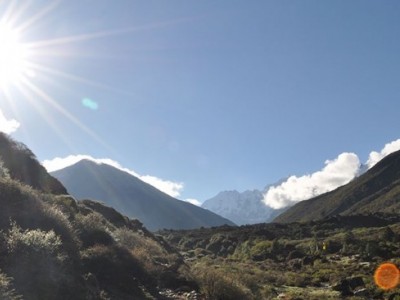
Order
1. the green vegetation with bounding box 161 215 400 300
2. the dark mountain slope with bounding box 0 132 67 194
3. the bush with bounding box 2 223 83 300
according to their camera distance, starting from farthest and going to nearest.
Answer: the dark mountain slope with bounding box 0 132 67 194
the green vegetation with bounding box 161 215 400 300
the bush with bounding box 2 223 83 300

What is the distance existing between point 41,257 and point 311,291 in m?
25.4

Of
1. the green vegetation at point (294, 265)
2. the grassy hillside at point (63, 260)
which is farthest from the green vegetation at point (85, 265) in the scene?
the green vegetation at point (294, 265)

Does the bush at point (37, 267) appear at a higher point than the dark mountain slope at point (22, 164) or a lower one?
lower

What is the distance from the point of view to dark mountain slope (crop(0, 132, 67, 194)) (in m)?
32.5

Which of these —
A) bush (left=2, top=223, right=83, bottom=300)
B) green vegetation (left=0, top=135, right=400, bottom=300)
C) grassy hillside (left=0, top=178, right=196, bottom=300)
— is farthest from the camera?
green vegetation (left=0, top=135, right=400, bottom=300)

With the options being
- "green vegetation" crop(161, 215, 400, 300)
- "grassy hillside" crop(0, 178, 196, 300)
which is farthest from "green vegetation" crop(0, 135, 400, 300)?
"green vegetation" crop(161, 215, 400, 300)

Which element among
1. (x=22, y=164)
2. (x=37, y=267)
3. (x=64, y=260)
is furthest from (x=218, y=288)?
(x=22, y=164)

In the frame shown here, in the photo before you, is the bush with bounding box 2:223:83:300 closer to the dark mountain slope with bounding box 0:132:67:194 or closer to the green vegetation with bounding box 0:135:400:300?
the green vegetation with bounding box 0:135:400:300

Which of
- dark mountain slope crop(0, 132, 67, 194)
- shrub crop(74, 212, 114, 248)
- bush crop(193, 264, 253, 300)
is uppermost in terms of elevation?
dark mountain slope crop(0, 132, 67, 194)

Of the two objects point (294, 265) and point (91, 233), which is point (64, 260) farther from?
point (294, 265)

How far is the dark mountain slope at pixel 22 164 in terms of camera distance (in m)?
32.5

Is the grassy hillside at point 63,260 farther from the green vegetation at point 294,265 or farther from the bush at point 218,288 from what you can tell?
the green vegetation at point 294,265

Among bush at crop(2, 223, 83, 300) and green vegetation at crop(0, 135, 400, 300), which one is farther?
green vegetation at crop(0, 135, 400, 300)

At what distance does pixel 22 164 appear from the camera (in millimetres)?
34062
